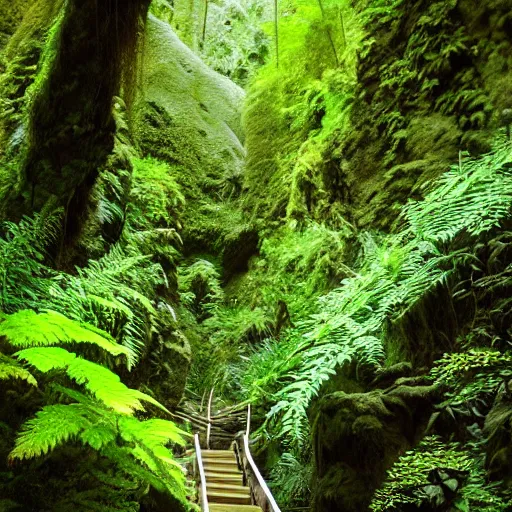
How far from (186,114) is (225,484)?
8910 mm

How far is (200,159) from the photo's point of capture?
10.9m

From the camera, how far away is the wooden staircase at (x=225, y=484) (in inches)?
156

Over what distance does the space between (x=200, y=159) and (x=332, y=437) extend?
8.42m

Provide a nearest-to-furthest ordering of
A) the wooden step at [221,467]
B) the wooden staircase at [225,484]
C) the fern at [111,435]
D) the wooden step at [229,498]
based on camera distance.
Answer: the fern at [111,435] → the wooden staircase at [225,484] → the wooden step at [229,498] → the wooden step at [221,467]

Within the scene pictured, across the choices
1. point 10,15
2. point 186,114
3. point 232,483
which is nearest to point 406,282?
point 232,483

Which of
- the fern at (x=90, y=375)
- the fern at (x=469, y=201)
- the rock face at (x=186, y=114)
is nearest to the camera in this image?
the fern at (x=90, y=375)

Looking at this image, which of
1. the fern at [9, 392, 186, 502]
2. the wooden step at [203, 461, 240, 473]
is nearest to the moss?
the fern at [9, 392, 186, 502]

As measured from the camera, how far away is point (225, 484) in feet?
15.7

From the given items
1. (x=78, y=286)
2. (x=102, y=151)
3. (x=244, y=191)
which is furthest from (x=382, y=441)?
(x=244, y=191)

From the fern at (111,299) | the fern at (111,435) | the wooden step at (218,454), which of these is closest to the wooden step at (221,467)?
the wooden step at (218,454)

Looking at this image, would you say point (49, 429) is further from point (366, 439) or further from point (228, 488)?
point (228, 488)

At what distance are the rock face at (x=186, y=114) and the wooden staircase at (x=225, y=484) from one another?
20.7 ft

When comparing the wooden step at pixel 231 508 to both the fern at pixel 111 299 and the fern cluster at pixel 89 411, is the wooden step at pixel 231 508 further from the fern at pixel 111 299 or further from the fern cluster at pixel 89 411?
the fern cluster at pixel 89 411

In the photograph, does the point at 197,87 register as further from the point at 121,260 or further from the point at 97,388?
the point at 97,388
